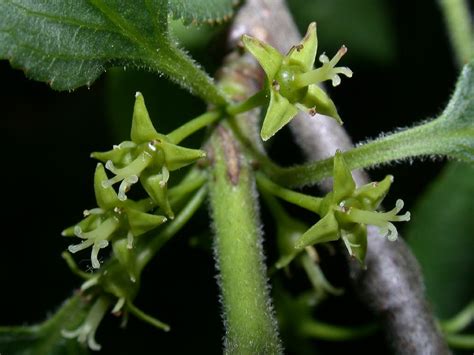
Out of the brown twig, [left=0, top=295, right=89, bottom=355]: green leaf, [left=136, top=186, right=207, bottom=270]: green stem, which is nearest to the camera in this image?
[left=136, top=186, right=207, bottom=270]: green stem

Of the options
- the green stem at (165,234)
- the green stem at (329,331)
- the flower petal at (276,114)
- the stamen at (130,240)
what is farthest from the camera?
the green stem at (329,331)

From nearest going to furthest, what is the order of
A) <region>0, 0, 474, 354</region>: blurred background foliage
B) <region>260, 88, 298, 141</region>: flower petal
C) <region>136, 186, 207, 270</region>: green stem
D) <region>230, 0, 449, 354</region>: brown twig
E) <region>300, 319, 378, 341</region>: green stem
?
<region>260, 88, 298, 141</region>: flower petal
<region>136, 186, 207, 270</region>: green stem
<region>230, 0, 449, 354</region>: brown twig
<region>300, 319, 378, 341</region>: green stem
<region>0, 0, 474, 354</region>: blurred background foliage

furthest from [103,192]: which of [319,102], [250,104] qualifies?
[319,102]

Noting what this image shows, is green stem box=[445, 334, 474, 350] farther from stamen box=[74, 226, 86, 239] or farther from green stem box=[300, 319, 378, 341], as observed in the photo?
stamen box=[74, 226, 86, 239]

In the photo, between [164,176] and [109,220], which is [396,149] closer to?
[164,176]

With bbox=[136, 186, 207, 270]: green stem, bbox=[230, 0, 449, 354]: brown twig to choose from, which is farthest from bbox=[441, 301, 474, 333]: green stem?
bbox=[136, 186, 207, 270]: green stem

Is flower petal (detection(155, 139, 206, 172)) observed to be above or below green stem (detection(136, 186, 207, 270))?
above

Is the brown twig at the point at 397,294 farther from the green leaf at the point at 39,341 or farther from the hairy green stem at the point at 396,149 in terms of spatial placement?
the green leaf at the point at 39,341

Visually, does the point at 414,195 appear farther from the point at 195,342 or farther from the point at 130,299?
the point at 130,299

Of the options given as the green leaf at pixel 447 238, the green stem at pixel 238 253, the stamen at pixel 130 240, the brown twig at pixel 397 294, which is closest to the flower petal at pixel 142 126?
the stamen at pixel 130 240
